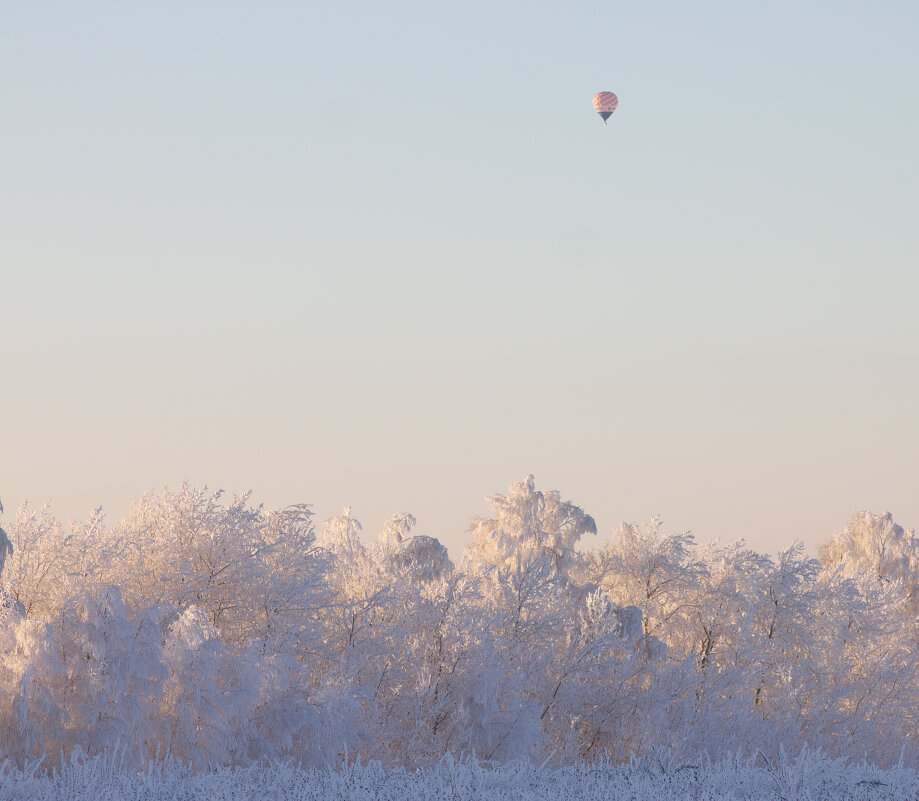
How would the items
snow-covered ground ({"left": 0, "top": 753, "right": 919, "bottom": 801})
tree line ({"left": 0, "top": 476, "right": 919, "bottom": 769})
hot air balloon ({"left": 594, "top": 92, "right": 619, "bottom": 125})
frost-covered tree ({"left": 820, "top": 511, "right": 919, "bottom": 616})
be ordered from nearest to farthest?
snow-covered ground ({"left": 0, "top": 753, "right": 919, "bottom": 801}), tree line ({"left": 0, "top": 476, "right": 919, "bottom": 769}), frost-covered tree ({"left": 820, "top": 511, "right": 919, "bottom": 616}), hot air balloon ({"left": 594, "top": 92, "right": 619, "bottom": 125})

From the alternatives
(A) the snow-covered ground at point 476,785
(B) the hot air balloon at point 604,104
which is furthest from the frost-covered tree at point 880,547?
(A) the snow-covered ground at point 476,785

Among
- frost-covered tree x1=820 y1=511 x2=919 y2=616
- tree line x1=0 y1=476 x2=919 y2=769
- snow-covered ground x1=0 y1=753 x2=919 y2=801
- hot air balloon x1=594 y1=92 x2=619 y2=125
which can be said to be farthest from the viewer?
hot air balloon x1=594 y1=92 x2=619 y2=125

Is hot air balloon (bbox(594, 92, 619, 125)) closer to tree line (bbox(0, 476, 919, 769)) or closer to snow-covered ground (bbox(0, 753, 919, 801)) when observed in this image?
tree line (bbox(0, 476, 919, 769))

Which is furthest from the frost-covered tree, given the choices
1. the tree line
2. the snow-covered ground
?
the snow-covered ground

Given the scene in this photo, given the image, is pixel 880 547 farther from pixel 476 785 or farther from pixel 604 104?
pixel 476 785

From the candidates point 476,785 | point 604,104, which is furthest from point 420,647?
point 604,104

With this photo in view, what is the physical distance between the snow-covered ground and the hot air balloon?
184ft

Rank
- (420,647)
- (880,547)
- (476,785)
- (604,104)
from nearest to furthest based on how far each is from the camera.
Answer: (476,785)
(420,647)
(880,547)
(604,104)

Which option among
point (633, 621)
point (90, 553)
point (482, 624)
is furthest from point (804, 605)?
point (90, 553)

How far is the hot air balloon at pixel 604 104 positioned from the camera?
215ft

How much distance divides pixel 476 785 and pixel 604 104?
57.8m

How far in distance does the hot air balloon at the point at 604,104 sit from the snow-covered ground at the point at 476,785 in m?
56.1

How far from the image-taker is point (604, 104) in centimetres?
6562

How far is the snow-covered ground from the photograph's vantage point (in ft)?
39.0
